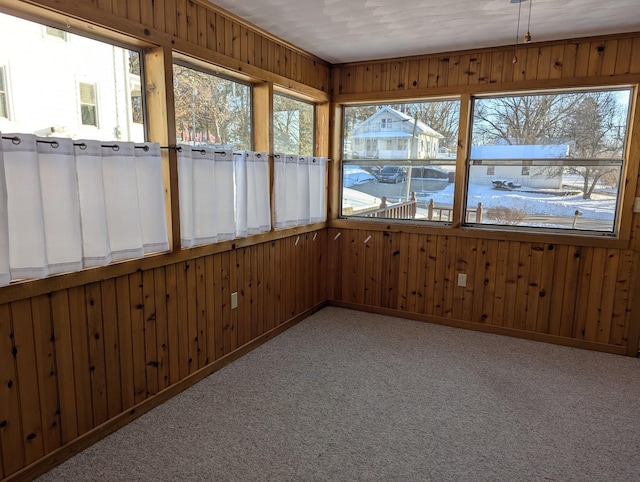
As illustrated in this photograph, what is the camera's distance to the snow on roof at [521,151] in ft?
11.7

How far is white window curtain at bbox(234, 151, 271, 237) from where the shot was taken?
10.1ft

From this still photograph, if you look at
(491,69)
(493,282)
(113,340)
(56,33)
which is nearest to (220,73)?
(56,33)

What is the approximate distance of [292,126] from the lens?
393 cm

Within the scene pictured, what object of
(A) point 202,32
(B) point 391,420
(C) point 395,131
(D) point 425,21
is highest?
(D) point 425,21

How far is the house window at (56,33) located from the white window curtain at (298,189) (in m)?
1.68

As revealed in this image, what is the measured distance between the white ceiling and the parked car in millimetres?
1111

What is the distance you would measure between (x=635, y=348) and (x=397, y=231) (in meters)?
2.19

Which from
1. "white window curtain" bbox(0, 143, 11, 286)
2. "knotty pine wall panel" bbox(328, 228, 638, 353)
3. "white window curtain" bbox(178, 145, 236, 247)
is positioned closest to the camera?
"white window curtain" bbox(0, 143, 11, 286)

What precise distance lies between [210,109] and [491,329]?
309cm

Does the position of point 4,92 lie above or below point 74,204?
above

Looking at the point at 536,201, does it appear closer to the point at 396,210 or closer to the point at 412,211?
the point at 412,211

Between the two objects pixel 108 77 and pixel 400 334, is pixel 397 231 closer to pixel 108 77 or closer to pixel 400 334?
pixel 400 334

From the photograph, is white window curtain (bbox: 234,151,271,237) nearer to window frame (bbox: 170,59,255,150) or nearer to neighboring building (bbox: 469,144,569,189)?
window frame (bbox: 170,59,255,150)

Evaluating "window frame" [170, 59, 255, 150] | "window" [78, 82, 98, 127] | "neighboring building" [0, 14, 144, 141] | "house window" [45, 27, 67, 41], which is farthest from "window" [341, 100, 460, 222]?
"house window" [45, 27, 67, 41]
